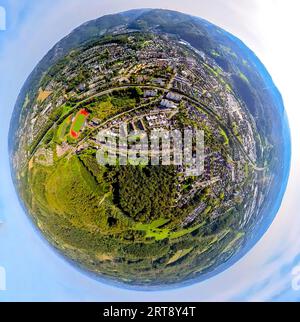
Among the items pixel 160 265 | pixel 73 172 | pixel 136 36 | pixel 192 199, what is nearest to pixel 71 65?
pixel 136 36

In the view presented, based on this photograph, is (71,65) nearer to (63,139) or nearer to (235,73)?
(63,139)

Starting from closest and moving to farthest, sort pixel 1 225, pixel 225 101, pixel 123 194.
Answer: pixel 123 194 < pixel 225 101 < pixel 1 225

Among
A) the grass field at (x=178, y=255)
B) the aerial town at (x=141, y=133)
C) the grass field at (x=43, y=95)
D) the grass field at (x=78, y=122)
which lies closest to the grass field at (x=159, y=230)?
A: the aerial town at (x=141, y=133)

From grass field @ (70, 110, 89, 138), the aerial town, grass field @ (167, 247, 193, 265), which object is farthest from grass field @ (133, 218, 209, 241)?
grass field @ (70, 110, 89, 138)

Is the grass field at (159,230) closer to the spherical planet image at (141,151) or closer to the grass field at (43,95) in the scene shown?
the spherical planet image at (141,151)

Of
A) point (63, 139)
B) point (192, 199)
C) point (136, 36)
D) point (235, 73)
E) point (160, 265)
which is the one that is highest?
point (136, 36)

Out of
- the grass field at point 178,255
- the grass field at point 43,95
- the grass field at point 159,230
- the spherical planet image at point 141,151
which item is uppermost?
the grass field at point 43,95

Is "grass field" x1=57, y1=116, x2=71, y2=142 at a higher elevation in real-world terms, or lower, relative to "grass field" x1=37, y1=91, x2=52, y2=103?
lower

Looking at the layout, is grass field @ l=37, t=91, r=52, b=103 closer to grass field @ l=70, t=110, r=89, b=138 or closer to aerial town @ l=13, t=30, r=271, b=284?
aerial town @ l=13, t=30, r=271, b=284
